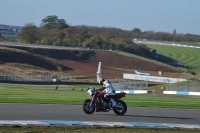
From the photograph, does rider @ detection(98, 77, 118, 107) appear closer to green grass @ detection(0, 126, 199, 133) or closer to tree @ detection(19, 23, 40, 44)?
green grass @ detection(0, 126, 199, 133)

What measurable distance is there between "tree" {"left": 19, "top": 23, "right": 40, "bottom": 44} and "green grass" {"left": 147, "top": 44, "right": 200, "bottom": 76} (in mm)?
32476

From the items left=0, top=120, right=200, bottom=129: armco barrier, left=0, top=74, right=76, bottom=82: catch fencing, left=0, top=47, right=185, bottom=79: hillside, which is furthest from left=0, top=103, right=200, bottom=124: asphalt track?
left=0, top=47, right=185, bottom=79: hillside

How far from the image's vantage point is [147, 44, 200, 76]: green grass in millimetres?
127625

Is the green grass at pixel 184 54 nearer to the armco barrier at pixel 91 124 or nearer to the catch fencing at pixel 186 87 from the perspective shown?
the catch fencing at pixel 186 87

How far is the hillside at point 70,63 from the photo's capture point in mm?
86794

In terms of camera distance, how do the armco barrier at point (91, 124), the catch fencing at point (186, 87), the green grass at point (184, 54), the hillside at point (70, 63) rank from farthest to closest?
the green grass at point (184, 54)
the hillside at point (70, 63)
the catch fencing at point (186, 87)
the armco barrier at point (91, 124)

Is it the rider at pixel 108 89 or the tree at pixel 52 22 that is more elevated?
the tree at pixel 52 22

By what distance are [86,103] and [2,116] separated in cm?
344

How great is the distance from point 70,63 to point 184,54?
1947 inches

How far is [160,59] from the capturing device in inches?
5167

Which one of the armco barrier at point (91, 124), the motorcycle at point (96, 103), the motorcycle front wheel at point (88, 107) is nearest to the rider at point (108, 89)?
the motorcycle at point (96, 103)

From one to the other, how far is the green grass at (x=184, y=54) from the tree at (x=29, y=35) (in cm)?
3248

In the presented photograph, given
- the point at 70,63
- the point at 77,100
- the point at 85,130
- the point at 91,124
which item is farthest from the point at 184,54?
the point at 85,130

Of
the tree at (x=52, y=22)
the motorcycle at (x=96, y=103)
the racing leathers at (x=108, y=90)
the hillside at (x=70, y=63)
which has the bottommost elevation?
the motorcycle at (x=96, y=103)
